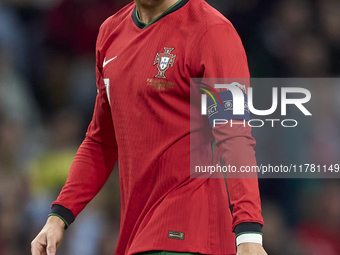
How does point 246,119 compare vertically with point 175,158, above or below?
above

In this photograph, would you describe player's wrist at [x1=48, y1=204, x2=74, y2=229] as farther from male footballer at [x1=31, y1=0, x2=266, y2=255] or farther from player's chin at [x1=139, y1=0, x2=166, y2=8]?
player's chin at [x1=139, y1=0, x2=166, y2=8]

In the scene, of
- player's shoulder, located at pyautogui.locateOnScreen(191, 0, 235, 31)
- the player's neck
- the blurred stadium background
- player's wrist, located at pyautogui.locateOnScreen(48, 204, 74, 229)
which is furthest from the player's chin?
the blurred stadium background

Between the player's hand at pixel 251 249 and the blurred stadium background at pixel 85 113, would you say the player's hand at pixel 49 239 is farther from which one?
the blurred stadium background at pixel 85 113

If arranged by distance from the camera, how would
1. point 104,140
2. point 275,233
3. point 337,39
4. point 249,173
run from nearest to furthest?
1. point 249,173
2. point 104,140
3. point 275,233
4. point 337,39

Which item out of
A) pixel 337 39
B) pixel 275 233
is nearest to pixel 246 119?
pixel 275 233

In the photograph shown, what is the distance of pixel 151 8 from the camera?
207 cm

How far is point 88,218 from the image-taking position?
4.44 m

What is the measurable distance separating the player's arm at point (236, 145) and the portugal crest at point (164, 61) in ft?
0.36

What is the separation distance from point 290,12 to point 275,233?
176 centimetres

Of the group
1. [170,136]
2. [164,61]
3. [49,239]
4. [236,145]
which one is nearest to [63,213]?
[49,239]

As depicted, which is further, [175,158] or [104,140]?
[104,140]

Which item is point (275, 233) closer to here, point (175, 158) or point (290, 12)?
point (290, 12)

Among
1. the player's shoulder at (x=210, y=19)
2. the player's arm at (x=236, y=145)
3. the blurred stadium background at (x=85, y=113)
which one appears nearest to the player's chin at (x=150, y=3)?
the player's shoulder at (x=210, y=19)

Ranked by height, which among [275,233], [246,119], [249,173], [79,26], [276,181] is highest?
[79,26]
